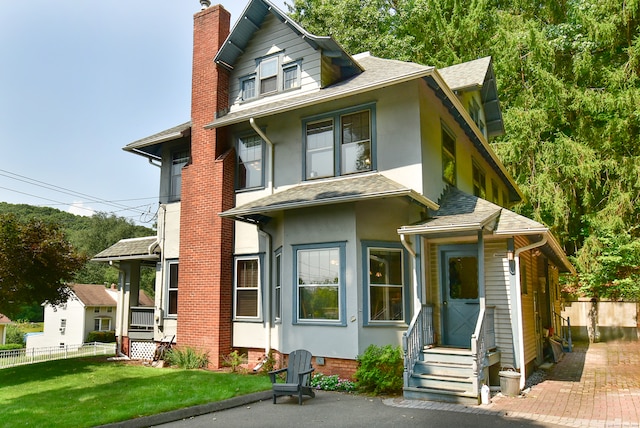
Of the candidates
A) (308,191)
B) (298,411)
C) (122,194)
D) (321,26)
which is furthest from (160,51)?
(122,194)

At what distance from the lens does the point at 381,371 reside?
9.67 m

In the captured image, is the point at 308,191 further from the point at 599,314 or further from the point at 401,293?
the point at 599,314

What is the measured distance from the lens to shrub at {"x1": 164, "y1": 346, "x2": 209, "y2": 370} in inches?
498

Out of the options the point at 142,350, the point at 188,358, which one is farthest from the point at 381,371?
the point at 142,350

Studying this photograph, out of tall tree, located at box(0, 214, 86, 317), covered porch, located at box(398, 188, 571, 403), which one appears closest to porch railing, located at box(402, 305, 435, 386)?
covered porch, located at box(398, 188, 571, 403)

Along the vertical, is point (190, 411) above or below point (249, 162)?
below

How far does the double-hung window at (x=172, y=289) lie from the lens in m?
14.2

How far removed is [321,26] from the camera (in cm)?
2630

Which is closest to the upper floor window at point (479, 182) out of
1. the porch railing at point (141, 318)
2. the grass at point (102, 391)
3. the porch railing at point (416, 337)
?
the porch railing at point (416, 337)

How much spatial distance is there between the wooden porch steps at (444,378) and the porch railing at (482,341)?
8.4 inches

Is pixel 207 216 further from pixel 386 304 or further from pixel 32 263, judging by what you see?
pixel 386 304

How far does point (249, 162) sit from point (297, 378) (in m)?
6.40

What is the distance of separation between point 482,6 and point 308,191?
791 inches

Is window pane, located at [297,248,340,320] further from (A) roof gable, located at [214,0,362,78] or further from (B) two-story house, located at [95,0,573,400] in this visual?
(A) roof gable, located at [214,0,362,78]
